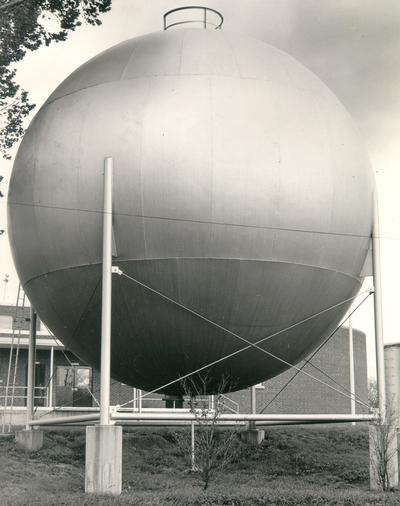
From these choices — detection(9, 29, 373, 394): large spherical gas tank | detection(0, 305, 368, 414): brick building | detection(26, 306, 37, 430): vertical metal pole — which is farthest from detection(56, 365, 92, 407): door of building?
detection(9, 29, 373, 394): large spherical gas tank

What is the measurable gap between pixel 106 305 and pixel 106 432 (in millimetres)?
2126

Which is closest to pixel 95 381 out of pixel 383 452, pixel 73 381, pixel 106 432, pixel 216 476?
pixel 73 381

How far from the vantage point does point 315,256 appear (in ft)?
48.5

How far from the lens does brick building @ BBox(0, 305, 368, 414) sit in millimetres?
32500

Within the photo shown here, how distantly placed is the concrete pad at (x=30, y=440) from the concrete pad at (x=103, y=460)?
16.8ft

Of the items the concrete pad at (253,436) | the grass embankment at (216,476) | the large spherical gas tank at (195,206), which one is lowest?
the grass embankment at (216,476)

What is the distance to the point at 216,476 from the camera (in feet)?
53.8

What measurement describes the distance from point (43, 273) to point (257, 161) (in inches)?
181

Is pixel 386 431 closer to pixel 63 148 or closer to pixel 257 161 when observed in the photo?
pixel 257 161

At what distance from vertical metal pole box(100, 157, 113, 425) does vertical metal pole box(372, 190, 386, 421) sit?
5.31 m

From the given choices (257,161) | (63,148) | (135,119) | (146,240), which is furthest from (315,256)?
(63,148)

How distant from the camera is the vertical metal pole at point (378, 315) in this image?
15.7 metres

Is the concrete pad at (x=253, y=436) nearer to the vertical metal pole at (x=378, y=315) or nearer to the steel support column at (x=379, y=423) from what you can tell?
the steel support column at (x=379, y=423)

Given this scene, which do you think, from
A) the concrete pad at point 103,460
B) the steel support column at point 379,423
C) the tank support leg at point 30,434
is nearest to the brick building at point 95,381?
the tank support leg at point 30,434
